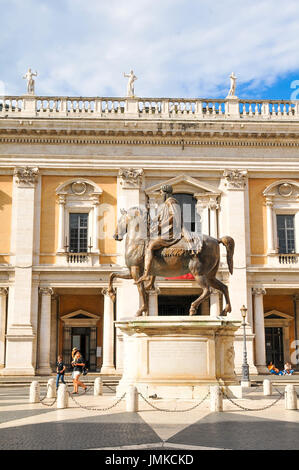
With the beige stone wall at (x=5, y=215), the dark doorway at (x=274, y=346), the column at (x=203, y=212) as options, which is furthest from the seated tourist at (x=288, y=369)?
the beige stone wall at (x=5, y=215)

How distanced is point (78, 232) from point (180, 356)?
775 inches

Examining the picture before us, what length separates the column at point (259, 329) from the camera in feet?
106

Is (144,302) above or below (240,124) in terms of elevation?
below

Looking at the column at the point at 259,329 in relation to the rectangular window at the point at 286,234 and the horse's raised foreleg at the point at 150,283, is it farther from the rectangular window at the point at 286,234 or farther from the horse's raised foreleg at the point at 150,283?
the horse's raised foreleg at the point at 150,283

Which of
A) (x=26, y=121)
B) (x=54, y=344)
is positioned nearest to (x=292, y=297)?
(x=54, y=344)

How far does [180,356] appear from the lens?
580 inches

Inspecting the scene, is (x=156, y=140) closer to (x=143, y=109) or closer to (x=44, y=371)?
(x=143, y=109)

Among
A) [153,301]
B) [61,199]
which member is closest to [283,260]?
[153,301]

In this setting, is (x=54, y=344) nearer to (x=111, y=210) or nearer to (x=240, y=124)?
(x=111, y=210)

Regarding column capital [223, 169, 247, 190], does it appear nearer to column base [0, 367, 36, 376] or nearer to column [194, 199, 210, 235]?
column [194, 199, 210, 235]

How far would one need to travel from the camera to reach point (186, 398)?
1433cm

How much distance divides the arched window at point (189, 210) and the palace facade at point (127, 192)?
0.26 ft

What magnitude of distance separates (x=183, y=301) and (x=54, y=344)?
771 cm
